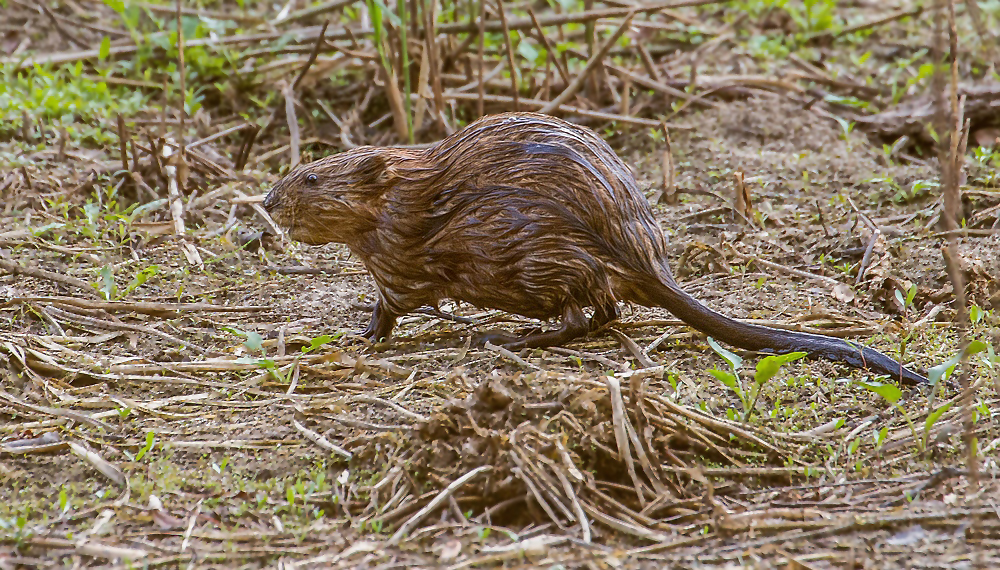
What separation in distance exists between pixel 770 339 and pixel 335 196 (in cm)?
158

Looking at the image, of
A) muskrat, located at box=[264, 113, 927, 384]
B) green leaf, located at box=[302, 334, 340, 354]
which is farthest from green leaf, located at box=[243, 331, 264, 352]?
muskrat, located at box=[264, 113, 927, 384]

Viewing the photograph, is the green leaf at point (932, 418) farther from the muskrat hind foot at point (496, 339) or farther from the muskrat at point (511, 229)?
the muskrat hind foot at point (496, 339)

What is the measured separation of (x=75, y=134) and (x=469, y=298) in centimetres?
306

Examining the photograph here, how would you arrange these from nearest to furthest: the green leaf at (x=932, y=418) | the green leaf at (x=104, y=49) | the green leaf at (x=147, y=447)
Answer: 1. the green leaf at (x=932, y=418)
2. the green leaf at (x=147, y=447)
3. the green leaf at (x=104, y=49)

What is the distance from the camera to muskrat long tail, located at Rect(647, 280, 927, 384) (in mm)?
3197

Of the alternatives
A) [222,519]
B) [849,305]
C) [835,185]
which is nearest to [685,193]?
[835,185]

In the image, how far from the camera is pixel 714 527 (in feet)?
8.05

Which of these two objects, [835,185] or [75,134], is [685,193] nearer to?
[835,185]

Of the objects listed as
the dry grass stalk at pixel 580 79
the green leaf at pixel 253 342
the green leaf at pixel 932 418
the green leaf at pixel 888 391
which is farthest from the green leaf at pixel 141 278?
the green leaf at pixel 932 418

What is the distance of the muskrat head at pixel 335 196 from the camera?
3.59m

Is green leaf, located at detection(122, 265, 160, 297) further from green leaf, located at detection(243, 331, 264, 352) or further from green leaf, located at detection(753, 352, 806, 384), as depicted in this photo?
green leaf, located at detection(753, 352, 806, 384)

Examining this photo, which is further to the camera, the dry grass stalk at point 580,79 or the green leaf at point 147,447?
the dry grass stalk at point 580,79

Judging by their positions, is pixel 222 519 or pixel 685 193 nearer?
pixel 222 519

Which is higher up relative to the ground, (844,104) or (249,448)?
(844,104)
